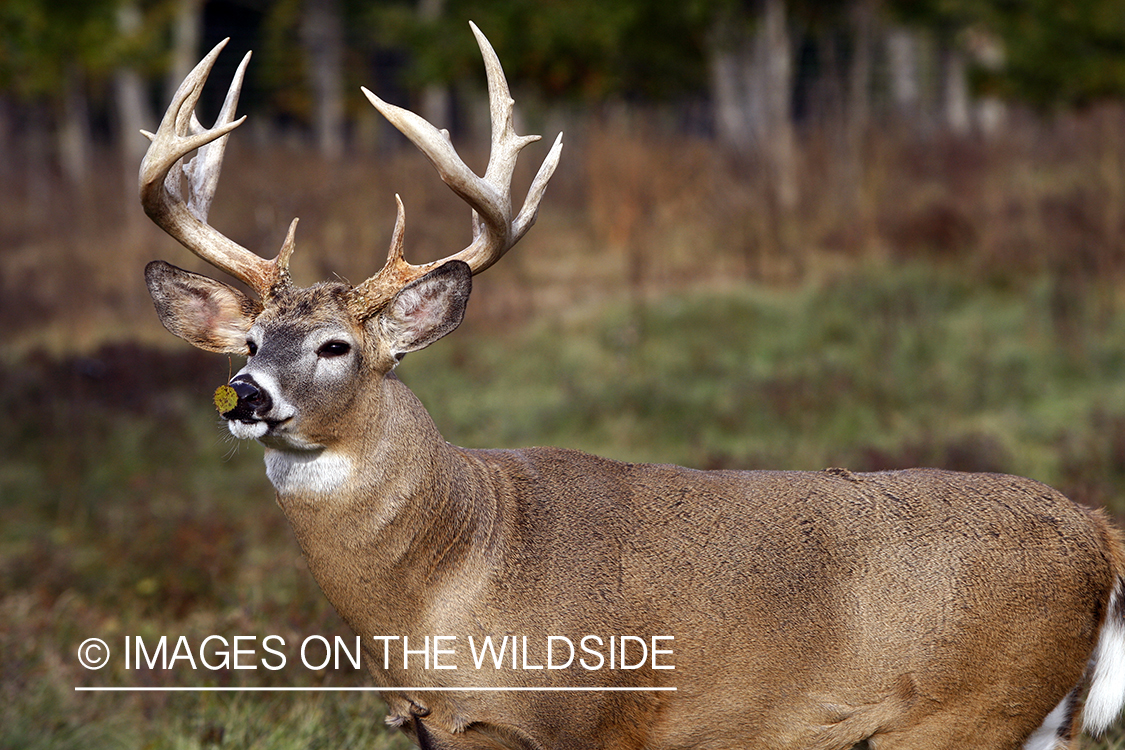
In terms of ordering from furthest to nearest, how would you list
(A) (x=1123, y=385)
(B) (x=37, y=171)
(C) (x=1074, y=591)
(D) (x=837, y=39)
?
(D) (x=837, y=39) → (B) (x=37, y=171) → (A) (x=1123, y=385) → (C) (x=1074, y=591)

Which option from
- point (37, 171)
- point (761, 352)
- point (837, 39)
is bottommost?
point (761, 352)

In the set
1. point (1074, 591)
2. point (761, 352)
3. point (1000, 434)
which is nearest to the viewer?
point (1074, 591)

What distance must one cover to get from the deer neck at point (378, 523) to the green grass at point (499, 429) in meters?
1.05

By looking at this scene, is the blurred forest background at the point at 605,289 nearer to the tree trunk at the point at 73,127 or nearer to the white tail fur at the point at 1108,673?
the tree trunk at the point at 73,127

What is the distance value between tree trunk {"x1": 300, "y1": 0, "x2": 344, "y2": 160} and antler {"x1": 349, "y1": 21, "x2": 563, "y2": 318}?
19467 millimetres

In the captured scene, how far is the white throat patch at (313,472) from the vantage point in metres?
3.31

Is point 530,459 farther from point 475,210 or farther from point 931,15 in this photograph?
point 931,15

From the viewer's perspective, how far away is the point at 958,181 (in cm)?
1434

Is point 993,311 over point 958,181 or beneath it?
beneath

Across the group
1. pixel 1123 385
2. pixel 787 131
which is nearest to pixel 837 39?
pixel 787 131

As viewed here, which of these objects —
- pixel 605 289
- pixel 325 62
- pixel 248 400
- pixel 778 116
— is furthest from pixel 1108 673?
pixel 325 62

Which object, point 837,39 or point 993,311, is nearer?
point 993,311

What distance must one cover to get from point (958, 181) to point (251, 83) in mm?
17234

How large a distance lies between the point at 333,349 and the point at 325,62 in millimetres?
22932
